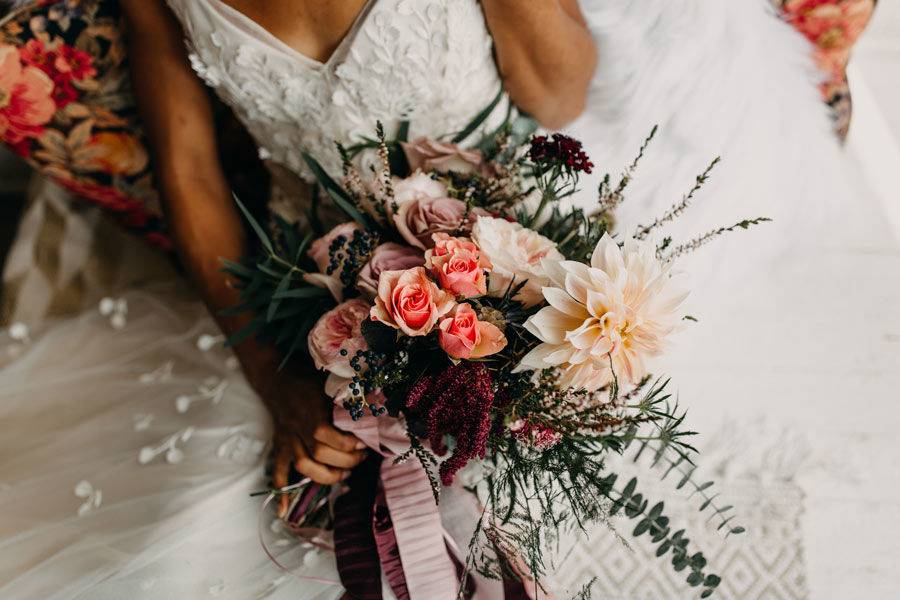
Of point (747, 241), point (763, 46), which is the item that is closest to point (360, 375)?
point (747, 241)

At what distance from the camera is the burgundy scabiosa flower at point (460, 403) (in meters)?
0.54

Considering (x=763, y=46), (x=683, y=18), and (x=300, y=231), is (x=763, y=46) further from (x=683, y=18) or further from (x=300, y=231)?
(x=300, y=231)

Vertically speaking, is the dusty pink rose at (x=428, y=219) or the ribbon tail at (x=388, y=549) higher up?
the dusty pink rose at (x=428, y=219)

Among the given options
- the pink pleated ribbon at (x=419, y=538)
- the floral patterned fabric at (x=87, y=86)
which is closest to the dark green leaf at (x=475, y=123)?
the pink pleated ribbon at (x=419, y=538)

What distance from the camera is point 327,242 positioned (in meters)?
0.69

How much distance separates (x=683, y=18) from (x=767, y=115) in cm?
19

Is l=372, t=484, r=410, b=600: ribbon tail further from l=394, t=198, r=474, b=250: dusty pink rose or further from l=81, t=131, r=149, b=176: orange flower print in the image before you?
l=81, t=131, r=149, b=176: orange flower print

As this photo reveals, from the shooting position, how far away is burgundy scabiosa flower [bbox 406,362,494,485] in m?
0.54

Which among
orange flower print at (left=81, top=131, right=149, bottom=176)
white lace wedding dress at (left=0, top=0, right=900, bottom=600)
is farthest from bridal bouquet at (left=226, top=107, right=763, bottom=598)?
orange flower print at (left=81, top=131, right=149, bottom=176)

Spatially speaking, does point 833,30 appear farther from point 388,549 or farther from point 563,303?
point 388,549

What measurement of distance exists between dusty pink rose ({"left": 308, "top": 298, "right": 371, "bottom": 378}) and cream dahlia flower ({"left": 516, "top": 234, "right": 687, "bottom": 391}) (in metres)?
0.16

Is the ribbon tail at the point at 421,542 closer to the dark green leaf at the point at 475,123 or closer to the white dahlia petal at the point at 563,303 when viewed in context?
the white dahlia petal at the point at 563,303

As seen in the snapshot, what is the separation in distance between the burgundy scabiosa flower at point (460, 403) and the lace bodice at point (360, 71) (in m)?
0.43

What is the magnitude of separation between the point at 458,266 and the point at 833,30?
0.84 metres
